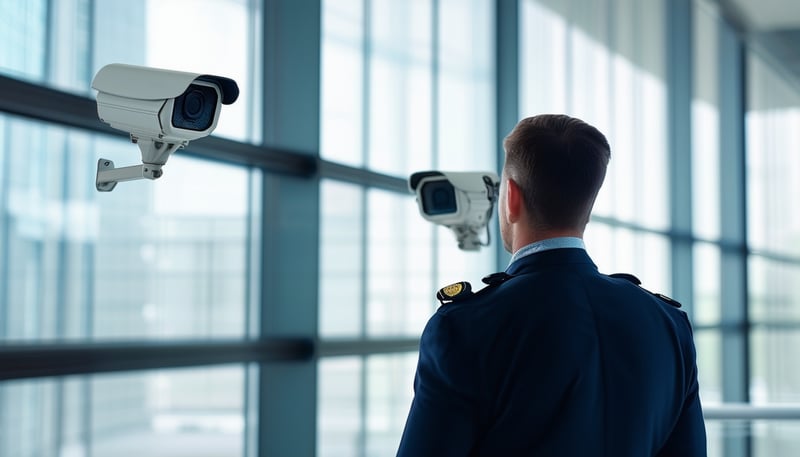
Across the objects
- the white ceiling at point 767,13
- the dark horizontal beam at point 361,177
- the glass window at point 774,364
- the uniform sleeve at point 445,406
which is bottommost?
the glass window at point 774,364

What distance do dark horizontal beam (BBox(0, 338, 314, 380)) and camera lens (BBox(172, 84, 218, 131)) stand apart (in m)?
1.15

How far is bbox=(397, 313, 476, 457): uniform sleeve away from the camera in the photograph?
1113 mm

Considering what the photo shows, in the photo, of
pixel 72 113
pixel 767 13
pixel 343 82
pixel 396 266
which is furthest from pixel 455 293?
pixel 767 13

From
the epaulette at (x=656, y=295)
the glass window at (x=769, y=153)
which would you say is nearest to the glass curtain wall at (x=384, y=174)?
the epaulette at (x=656, y=295)

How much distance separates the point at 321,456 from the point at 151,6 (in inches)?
73.2

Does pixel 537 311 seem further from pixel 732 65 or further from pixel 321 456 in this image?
pixel 732 65

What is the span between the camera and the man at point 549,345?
1.12 m

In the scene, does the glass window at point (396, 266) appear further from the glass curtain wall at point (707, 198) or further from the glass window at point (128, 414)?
the glass curtain wall at point (707, 198)

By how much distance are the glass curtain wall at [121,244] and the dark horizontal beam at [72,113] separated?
6cm

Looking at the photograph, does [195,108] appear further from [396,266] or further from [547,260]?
[396,266]

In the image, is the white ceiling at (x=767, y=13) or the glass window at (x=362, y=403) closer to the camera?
the glass window at (x=362, y=403)

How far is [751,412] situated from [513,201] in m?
1.10

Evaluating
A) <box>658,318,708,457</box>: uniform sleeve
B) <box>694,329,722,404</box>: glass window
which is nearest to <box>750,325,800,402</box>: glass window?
<box>694,329,722,404</box>: glass window

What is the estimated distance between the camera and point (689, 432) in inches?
50.9
